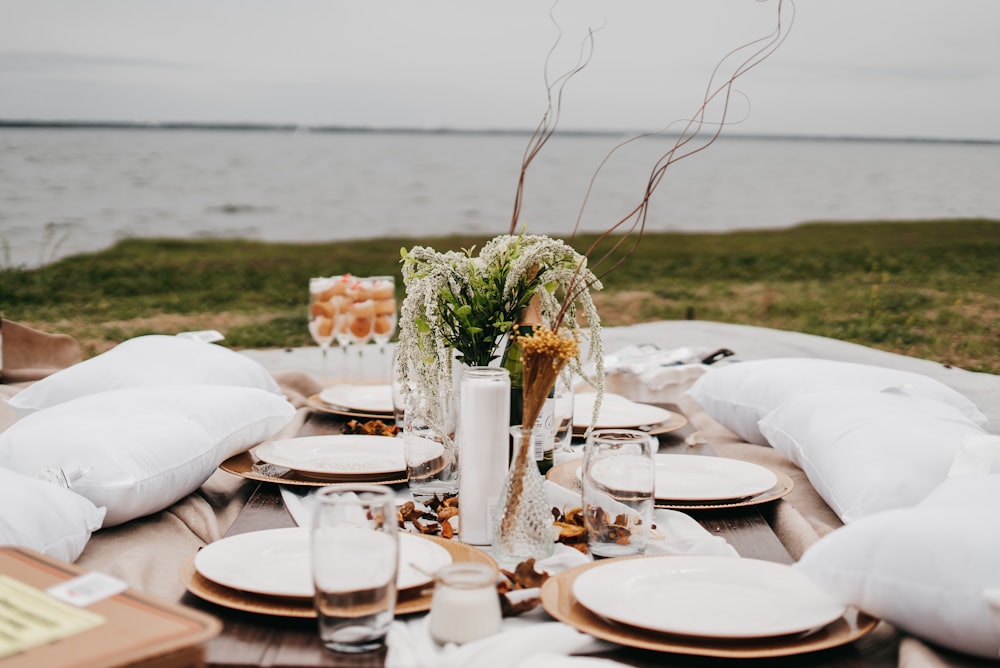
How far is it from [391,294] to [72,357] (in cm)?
153

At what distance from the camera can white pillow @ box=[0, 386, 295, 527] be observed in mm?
1746

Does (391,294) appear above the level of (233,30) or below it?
below

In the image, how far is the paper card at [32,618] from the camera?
3.20ft

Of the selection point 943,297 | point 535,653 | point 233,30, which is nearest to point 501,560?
point 535,653

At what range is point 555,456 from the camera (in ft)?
6.72

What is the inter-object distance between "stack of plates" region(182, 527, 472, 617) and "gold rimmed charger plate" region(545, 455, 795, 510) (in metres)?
0.39

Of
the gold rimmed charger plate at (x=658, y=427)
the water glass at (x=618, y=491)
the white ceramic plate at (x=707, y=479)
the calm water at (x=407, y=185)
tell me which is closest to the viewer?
the water glass at (x=618, y=491)

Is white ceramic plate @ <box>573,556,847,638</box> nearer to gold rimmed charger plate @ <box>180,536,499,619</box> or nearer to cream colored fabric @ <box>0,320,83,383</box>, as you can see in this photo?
gold rimmed charger plate @ <box>180,536,499,619</box>

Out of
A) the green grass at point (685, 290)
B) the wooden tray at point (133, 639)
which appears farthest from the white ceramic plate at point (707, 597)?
the green grass at point (685, 290)

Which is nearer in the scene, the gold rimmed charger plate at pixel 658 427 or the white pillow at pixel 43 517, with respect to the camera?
the white pillow at pixel 43 517

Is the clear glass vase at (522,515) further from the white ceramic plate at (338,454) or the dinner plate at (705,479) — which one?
the white ceramic plate at (338,454)

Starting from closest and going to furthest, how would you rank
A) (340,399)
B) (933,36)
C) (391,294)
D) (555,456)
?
1. (555,456)
2. (340,399)
3. (391,294)
4. (933,36)

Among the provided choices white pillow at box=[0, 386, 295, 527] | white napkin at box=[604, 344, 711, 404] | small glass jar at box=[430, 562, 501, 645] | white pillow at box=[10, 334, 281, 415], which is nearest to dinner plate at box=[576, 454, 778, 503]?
small glass jar at box=[430, 562, 501, 645]

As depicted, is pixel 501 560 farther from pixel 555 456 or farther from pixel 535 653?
pixel 555 456
